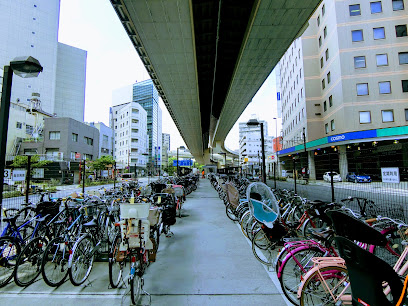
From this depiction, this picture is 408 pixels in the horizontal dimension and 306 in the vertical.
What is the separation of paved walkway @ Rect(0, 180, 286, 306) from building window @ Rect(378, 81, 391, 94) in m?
24.6

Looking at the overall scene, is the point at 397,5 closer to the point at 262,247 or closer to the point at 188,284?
the point at 262,247

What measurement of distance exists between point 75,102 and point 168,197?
69.2 metres

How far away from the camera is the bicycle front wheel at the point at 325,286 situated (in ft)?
7.11

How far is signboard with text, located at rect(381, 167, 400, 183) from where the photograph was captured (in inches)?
163

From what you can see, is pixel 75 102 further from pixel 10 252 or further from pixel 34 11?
pixel 10 252

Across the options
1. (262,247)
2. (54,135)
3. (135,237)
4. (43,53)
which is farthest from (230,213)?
(43,53)

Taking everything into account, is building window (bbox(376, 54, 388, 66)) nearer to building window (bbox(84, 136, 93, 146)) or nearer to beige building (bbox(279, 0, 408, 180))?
beige building (bbox(279, 0, 408, 180))

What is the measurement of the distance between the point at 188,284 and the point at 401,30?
29.6m

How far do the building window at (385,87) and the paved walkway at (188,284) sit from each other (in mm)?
24616

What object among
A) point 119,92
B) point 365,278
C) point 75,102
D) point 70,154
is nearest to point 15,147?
point 70,154

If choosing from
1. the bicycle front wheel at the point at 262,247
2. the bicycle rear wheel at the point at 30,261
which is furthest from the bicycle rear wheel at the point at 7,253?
the bicycle front wheel at the point at 262,247

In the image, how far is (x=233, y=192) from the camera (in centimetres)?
624

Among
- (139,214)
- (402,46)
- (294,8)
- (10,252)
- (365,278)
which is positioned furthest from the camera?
(402,46)

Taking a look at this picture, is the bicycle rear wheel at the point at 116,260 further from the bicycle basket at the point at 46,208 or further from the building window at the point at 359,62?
the building window at the point at 359,62
